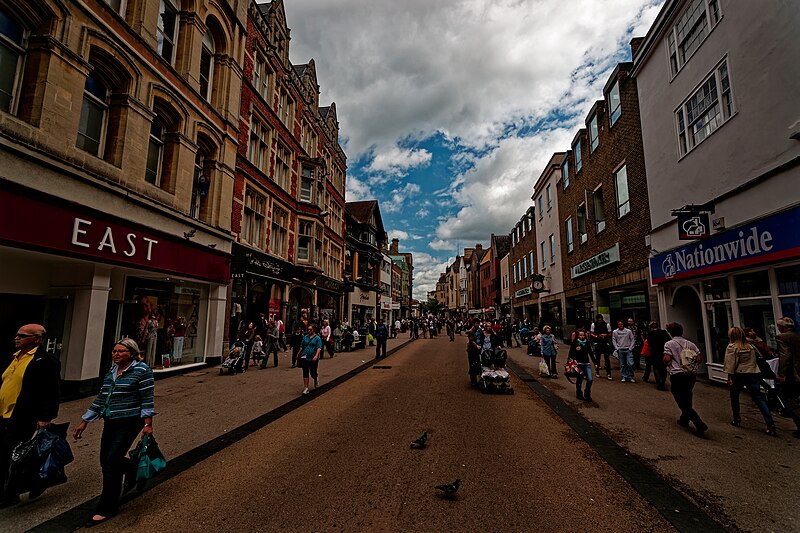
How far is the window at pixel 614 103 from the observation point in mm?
15555

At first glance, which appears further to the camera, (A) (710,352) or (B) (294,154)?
(B) (294,154)

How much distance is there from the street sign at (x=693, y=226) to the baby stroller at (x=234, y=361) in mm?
13894

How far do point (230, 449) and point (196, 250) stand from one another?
8.88 m

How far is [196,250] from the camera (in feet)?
40.3

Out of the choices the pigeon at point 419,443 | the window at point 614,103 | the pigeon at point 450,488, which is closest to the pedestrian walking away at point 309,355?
the pigeon at point 419,443

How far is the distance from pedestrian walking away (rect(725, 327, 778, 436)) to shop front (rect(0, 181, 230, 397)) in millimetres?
12996

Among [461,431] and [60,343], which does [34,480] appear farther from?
[60,343]

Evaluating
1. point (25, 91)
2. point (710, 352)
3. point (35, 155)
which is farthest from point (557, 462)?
point (25, 91)

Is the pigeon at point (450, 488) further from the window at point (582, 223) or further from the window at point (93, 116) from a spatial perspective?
the window at point (582, 223)

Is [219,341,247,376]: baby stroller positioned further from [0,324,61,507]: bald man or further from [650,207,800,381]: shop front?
[650,207,800,381]: shop front

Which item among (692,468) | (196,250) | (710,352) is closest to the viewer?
(692,468)

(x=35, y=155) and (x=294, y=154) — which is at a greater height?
(x=294, y=154)

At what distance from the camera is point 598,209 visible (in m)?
17.9

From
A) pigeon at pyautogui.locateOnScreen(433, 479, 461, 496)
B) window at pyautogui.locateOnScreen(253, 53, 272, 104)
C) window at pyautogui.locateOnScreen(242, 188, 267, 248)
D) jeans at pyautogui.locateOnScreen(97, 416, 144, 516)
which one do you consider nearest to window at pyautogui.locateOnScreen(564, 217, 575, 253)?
window at pyautogui.locateOnScreen(242, 188, 267, 248)
